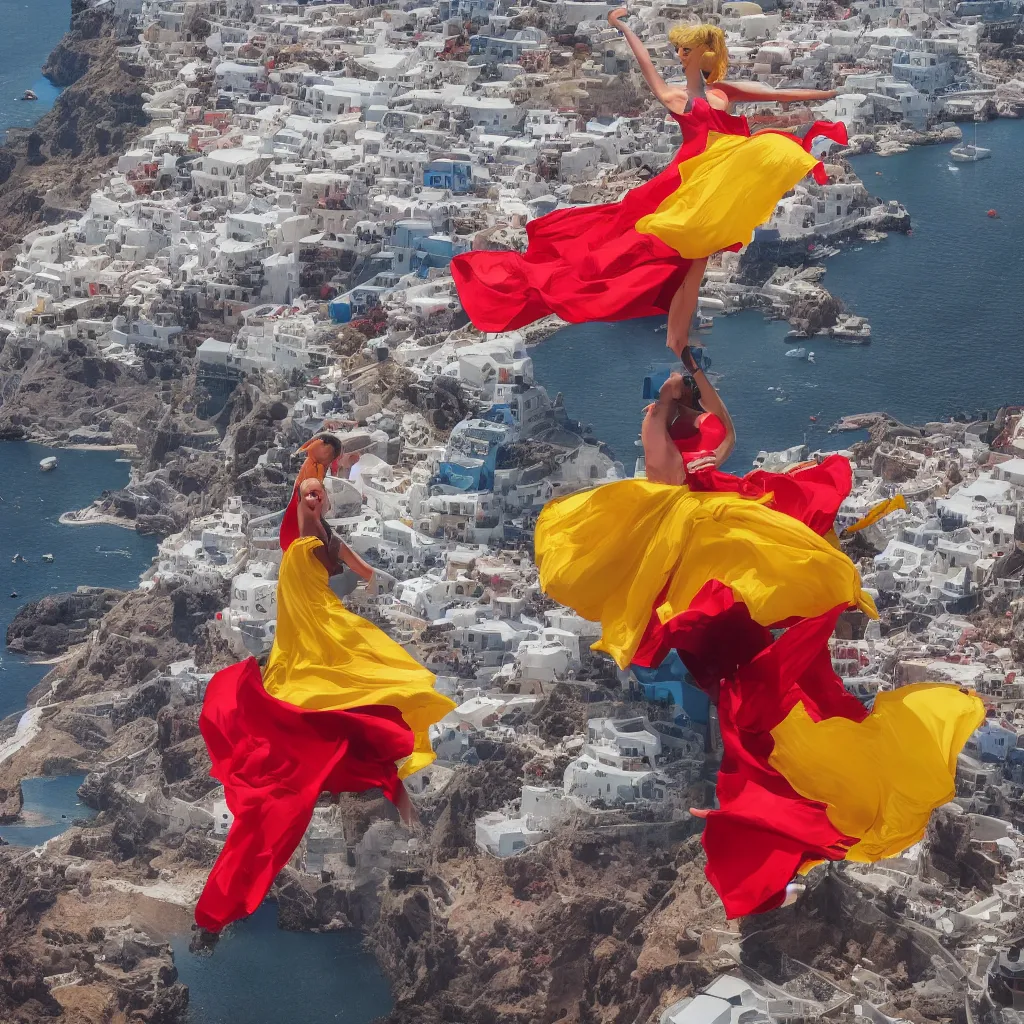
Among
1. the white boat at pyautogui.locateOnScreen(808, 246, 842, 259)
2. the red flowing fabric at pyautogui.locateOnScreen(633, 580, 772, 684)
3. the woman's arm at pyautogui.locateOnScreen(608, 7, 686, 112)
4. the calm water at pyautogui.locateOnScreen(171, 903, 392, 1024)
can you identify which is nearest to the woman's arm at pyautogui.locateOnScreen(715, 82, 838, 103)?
the woman's arm at pyautogui.locateOnScreen(608, 7, 686, 112)

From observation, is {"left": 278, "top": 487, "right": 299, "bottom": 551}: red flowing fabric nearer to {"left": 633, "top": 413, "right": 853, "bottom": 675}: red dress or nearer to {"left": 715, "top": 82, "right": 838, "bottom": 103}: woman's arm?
{"left": 633, "top": 413, "right": 853, "bottom": 675}: red dress

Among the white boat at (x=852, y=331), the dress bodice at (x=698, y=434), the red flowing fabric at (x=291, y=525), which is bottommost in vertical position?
the white boat at (x=852, y=331)

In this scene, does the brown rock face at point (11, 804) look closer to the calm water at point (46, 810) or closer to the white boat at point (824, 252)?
the calm water at point (46, 810)

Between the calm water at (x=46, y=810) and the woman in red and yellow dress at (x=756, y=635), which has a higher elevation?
the woman in red and yellow dress at (x=756, y=635)

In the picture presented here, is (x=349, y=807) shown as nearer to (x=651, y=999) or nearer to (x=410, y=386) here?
(x=651, y=999)

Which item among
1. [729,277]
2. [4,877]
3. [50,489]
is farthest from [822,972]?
[729,277]

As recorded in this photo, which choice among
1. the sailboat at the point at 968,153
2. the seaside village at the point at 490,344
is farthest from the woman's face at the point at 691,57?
the sailboat at the point at 968,153
